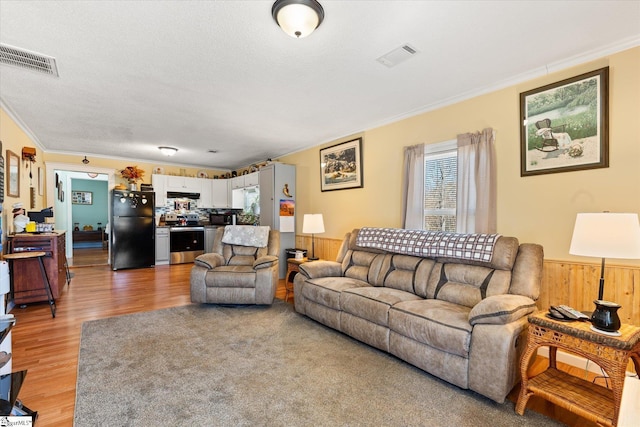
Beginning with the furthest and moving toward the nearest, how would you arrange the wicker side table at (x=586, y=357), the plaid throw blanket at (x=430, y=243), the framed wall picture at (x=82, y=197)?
1. the framed wall picture at (x=82, y=197)
2. the plaid throw blanket at (x=430, y=243)
3. the wicker side table at (x=586, y=357)

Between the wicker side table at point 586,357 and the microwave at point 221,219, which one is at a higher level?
the microwave at point 221,219

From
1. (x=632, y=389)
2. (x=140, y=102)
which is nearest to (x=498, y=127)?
(x=632, y=389)

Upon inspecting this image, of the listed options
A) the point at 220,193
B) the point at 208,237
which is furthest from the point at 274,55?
the point at 220,193

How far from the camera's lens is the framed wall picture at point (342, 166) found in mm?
4340

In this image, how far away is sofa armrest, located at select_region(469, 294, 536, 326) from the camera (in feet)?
6.26

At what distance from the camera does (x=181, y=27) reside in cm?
197

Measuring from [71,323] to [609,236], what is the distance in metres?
4.70

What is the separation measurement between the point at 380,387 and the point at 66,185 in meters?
9.66

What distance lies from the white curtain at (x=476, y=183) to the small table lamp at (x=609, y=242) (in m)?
1.04

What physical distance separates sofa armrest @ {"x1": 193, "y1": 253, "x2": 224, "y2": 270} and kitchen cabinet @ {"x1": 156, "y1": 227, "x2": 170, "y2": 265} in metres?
3.31

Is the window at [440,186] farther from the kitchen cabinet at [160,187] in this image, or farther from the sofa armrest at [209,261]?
the kitchen cabinet at [160,187]

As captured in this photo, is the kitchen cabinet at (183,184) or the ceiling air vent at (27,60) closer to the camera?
the ceiling air vent at (27,60)

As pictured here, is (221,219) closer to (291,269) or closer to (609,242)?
(291,269)

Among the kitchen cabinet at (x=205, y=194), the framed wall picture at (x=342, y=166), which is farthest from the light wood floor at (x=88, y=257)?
the framed wall picture at (x=342, y=166)
